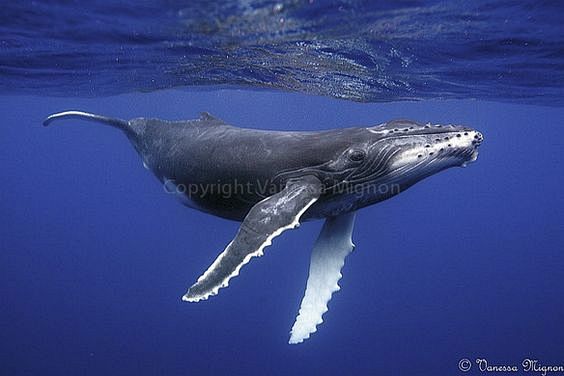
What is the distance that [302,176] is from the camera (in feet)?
22.5

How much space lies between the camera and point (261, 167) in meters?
7.41

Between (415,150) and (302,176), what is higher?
(415,150)

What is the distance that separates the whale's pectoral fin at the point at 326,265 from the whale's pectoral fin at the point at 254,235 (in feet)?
6.59

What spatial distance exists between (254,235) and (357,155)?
6.68ft

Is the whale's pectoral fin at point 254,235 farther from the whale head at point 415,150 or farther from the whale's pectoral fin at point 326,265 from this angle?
the whale's pectoral fin at point 326,265

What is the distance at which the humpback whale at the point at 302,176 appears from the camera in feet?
18.9

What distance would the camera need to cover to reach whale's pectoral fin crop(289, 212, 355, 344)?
7980mm

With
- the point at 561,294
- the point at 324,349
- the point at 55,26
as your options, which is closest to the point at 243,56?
the point at 55,26

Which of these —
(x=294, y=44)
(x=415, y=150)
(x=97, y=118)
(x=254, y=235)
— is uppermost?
(x=294, y=44)

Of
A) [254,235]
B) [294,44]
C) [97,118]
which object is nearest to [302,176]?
[254,235]
